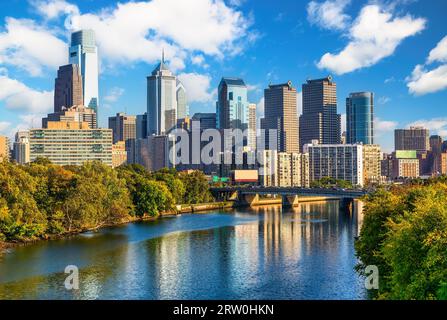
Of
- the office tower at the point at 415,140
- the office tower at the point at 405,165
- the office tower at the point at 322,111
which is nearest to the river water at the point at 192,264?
the office tower at the point at 405,165

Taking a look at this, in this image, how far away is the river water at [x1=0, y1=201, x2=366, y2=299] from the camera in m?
23.5

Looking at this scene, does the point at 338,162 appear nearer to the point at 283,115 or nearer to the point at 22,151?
the point at 283,115

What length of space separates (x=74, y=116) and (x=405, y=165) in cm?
9989

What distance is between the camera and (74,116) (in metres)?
169

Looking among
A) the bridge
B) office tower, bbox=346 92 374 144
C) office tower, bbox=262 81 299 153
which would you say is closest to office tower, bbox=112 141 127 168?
office tower, bbox=262 81 299 153

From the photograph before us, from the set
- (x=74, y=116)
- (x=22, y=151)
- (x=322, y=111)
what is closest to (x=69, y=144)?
(x=22, y=151)

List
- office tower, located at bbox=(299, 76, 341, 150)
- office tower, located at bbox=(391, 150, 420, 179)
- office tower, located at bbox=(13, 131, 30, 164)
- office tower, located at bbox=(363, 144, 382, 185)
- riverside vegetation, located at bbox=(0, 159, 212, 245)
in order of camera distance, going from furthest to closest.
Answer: office tower, located at bbox=(299, 76, 341, 150), office tower, located at bbox=(391, 150, 420, 179), office tower, located at bbox=(13, 131, 30, 164), office tower, located at bbox=(363, 144, 382, 185), riverside vegetation, located at bbox=(0, 159, 212, 245)

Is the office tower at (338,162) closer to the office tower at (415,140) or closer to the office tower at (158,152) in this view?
the office tower at (158,152)

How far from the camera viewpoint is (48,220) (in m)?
41.7

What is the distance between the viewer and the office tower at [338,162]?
130375mm

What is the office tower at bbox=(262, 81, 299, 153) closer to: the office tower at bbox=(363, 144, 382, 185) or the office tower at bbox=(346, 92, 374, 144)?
the office tower at bbox=(346, 92, 374, 144)

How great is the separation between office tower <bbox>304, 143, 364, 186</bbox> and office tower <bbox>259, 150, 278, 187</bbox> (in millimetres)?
14502
